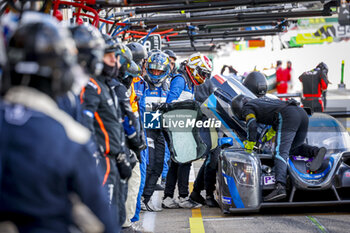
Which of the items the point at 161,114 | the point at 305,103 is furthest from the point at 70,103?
the point at 305,103

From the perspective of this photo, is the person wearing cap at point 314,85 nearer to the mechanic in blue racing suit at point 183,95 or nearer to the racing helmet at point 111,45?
the mechanic in blue racing suit at point 183,95

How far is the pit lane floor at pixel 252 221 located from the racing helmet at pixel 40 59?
407cm

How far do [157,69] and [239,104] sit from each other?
4.23 feet

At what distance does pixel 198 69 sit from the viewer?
789 cm

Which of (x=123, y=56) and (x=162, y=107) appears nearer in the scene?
(x=123, y=56)

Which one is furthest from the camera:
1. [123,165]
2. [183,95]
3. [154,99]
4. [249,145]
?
[154,99]

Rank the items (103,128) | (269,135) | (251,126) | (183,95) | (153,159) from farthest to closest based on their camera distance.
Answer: (183,95), (153,159), (269,135), (251,126), (103,128)

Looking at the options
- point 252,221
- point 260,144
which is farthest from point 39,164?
point 260,144

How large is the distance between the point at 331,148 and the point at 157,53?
2.70m

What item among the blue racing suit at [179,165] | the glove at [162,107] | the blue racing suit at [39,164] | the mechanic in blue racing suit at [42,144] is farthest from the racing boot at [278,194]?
the blue racing suit at [39,164]

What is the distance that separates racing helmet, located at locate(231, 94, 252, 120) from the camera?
7.28m

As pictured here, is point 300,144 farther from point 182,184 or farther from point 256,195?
point 182,184

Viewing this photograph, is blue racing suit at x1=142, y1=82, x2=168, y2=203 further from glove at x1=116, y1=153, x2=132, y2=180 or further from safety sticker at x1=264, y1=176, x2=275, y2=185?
glove at x1=116, y1=153, x2=132, y2=180

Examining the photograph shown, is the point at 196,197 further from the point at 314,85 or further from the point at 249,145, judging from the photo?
the point at 314,85
